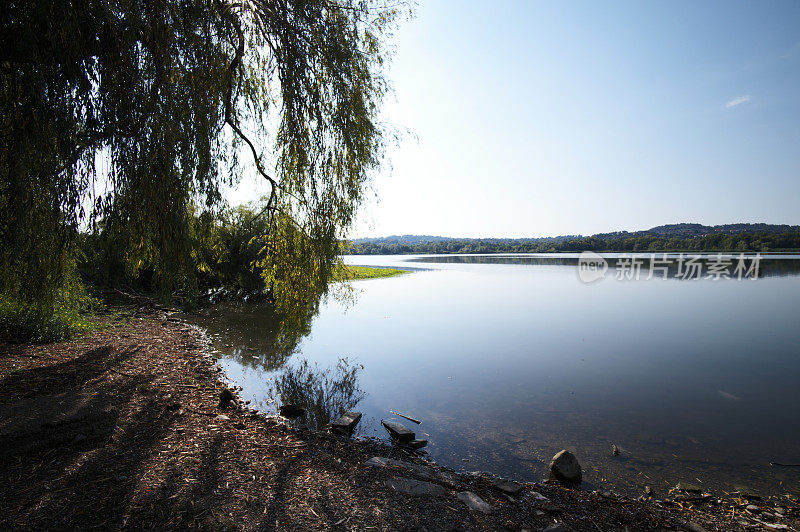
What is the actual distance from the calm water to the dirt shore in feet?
2.38

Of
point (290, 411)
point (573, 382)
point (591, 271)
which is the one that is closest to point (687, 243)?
point (591, 271)

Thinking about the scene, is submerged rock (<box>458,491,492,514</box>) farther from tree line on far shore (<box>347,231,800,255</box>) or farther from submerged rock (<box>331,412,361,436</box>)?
tree line on far shore (<box>347,231,800,255</box>)

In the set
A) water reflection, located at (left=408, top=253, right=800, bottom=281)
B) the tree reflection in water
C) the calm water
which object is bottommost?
the calm water

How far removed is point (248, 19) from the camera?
672 cm

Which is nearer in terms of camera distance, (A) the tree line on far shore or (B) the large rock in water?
(B) the large rock in water

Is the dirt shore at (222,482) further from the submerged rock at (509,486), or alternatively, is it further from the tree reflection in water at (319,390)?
the tree reflection in water at (319,390)

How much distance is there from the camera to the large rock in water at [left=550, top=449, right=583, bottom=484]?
4844mm

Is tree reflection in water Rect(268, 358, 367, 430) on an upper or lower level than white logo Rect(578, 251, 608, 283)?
lower

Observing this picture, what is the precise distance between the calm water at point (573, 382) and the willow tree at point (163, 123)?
3428 mm

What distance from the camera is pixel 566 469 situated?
4.90 m

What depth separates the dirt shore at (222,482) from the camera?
10.2 feet

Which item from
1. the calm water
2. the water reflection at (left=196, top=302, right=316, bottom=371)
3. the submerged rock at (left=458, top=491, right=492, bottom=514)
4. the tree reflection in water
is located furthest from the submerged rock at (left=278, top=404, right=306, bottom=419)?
the submerged rock at (left=458, top=491, right=492, bottom=514)

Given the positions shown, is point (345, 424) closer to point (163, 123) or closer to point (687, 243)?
point (163, 123)

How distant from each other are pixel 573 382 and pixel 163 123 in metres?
9.09
